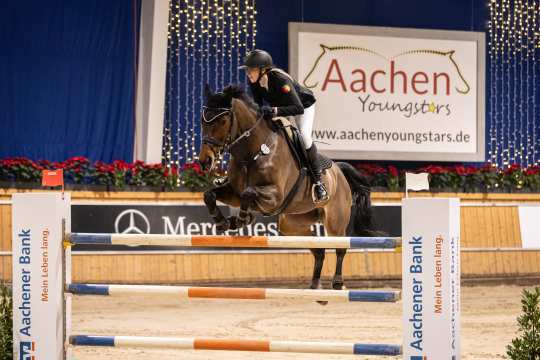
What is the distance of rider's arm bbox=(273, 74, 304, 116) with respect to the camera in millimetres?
5809

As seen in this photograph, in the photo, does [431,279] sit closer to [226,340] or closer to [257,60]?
[226,340]

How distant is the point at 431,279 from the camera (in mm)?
4137

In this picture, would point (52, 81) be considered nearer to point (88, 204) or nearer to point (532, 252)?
point (88, 204)

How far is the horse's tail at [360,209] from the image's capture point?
686cm

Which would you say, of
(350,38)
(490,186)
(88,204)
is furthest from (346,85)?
(88,204)

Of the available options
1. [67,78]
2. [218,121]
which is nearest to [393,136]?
[67,78]

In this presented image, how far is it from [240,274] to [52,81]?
12.6 ft

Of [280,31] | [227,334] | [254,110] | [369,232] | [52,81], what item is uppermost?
[280,31]

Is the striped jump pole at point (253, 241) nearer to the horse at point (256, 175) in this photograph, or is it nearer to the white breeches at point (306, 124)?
the horse at point (256, 175)

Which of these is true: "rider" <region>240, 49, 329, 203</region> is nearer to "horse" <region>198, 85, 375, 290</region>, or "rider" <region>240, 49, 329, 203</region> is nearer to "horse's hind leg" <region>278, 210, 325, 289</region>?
"horse" <region>198, 85, 375, 290</region>

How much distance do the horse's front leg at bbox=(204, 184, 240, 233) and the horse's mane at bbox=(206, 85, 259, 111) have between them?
21.3 inches

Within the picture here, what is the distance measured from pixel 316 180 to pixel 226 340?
2130 millimetres

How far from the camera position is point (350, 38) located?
12828 mm

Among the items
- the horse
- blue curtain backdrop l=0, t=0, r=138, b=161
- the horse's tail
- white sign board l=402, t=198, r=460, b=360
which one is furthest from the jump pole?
blue curtain backdrop l=0, t=0, r=138, b=161
